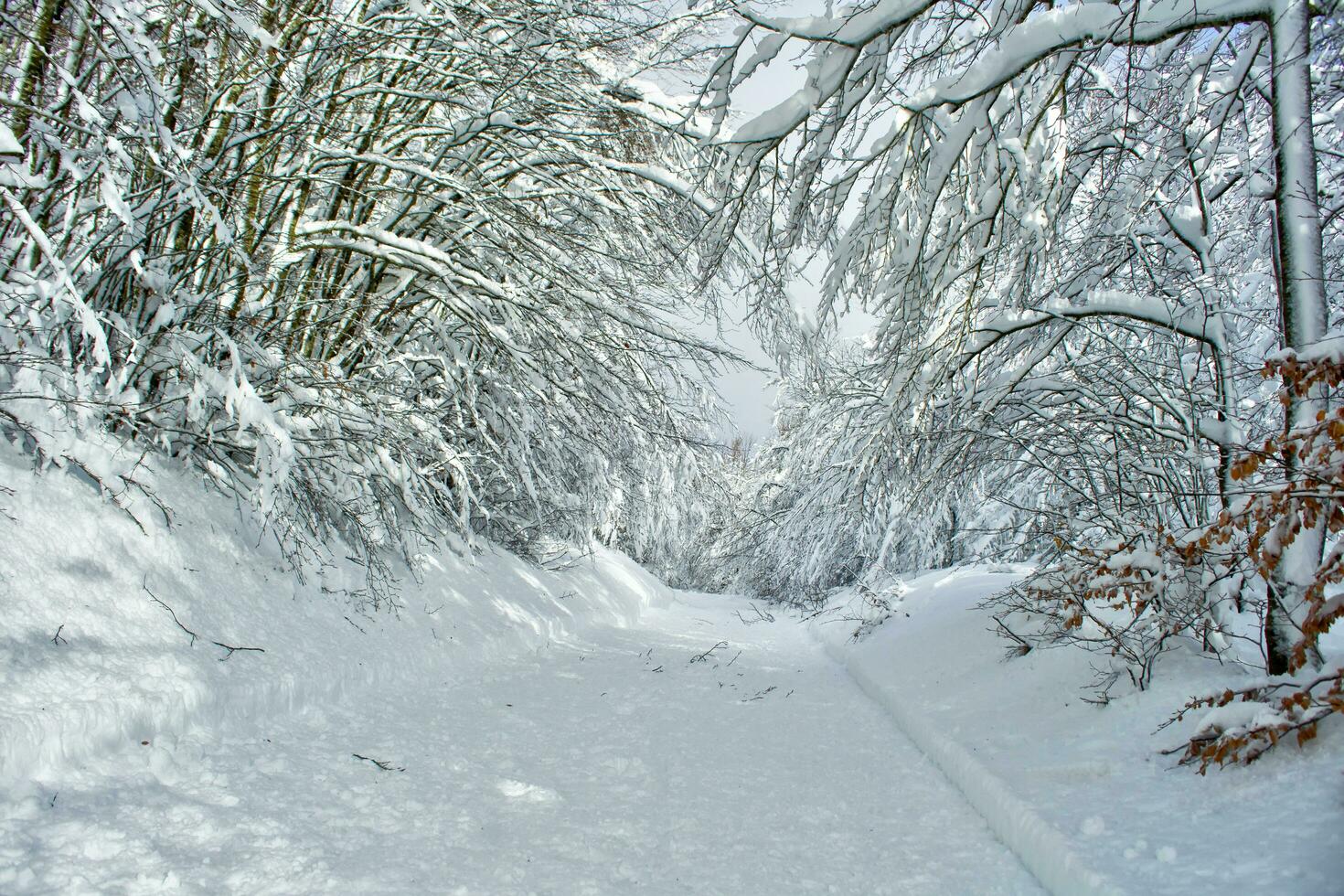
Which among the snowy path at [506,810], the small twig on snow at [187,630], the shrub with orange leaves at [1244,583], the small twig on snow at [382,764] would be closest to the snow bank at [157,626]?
the small twig on snow at [187,630]

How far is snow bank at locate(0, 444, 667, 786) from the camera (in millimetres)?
2678

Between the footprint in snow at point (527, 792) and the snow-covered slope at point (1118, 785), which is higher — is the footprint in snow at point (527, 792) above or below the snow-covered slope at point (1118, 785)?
below

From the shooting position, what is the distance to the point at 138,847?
214cm

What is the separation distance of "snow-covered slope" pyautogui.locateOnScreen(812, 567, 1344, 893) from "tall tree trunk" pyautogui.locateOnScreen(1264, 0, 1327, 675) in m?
0.40

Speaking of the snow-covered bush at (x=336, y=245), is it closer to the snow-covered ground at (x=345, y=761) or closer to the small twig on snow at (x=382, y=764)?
the snow-covered ground at (x=345, y=761)

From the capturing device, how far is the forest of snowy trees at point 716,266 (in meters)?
3.07

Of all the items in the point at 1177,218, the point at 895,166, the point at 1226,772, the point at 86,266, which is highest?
the point at 1177,218

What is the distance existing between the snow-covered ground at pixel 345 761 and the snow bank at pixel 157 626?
1cm

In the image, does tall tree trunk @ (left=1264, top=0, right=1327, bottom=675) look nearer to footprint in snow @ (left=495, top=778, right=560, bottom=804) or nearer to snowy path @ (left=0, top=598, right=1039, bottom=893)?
snowy path @ (left=0, top=598, right=1039, bottom=893)

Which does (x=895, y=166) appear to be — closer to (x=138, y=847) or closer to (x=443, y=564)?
(x=138, y=847)

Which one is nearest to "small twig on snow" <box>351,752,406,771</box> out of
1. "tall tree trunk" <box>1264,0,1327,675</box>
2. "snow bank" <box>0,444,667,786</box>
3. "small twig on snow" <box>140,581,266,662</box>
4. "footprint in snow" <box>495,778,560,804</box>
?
"footprint in snow" <box>495,778,560,804</box>

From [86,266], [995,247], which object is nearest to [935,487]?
[995,247]

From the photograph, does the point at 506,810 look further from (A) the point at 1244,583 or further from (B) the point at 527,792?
(A) the point at 1244,583

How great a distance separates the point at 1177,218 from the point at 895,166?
283 cm
